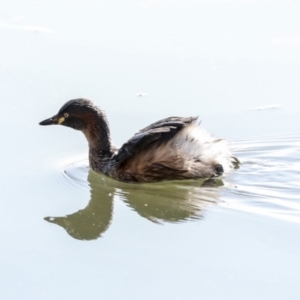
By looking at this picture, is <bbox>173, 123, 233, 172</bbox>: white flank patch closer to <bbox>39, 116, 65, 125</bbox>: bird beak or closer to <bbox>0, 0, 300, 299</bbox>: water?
<bbox>0, 0, 300, 299</bbox>: water

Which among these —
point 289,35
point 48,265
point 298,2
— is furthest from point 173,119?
point 298,2

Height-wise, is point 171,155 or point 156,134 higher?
point 156,134

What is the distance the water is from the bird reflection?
0.02 m

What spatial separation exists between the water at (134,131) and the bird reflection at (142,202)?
0.05ft

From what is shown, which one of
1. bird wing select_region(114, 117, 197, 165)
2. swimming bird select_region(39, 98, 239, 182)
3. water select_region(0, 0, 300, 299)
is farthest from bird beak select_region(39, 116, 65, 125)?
bird wing select_region(114, 117, 197, 165)

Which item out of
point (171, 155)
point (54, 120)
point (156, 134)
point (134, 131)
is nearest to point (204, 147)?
point (171, 155)

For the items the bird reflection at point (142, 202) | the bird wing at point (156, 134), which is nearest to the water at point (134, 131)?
the bird reflection at point (142, 202)

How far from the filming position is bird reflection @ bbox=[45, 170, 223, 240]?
215 inches

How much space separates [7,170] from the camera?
6.29 meters

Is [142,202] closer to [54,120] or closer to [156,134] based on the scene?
[156,134]

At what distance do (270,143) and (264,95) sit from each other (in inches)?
34.0

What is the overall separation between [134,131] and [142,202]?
1.23m

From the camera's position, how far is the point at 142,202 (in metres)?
5.86

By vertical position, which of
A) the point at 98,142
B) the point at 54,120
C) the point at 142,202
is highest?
the point at 54,120
